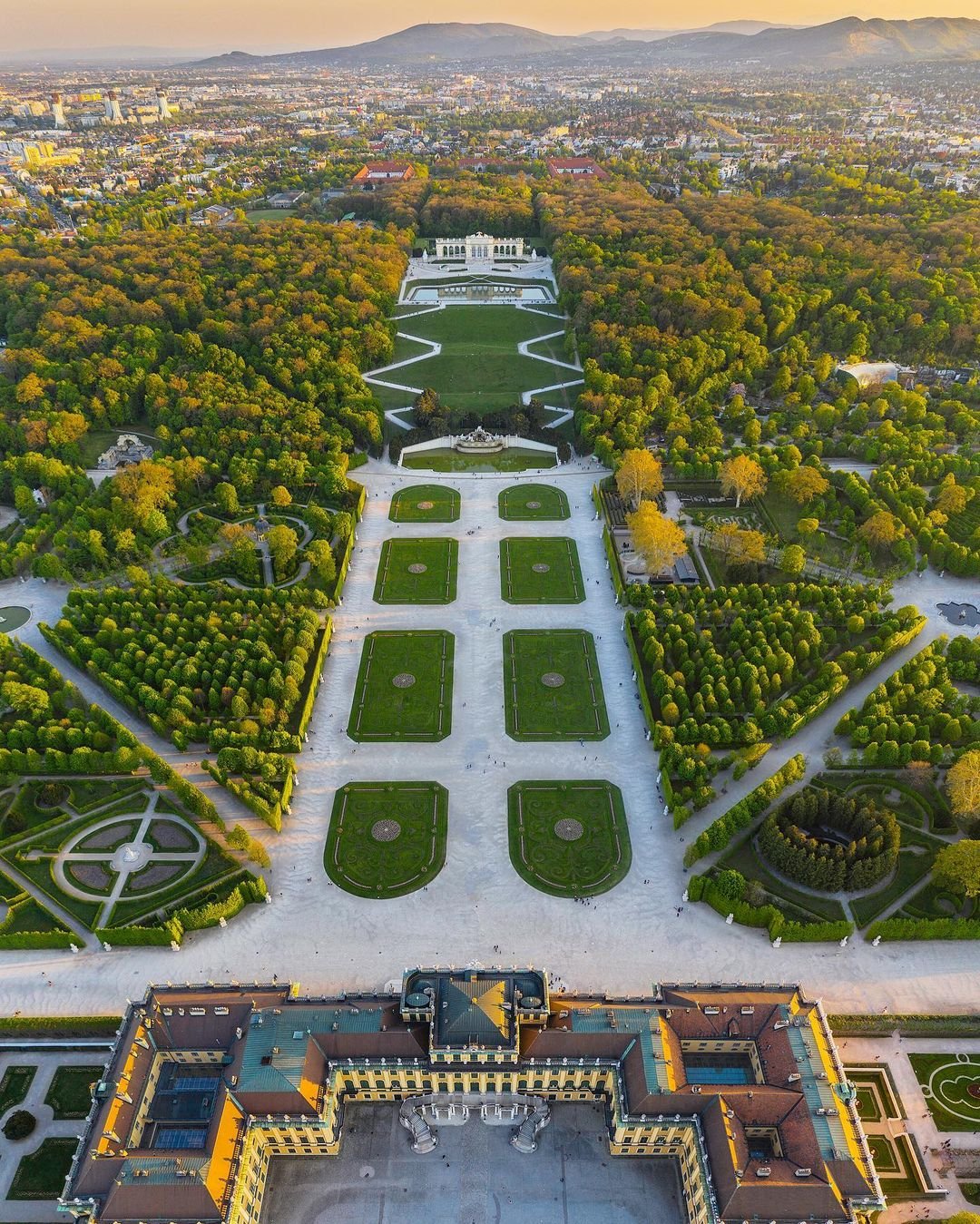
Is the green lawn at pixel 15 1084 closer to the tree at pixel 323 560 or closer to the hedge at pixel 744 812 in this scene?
the hedge at pixel 744 812

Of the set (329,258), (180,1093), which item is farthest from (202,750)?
(329,258)

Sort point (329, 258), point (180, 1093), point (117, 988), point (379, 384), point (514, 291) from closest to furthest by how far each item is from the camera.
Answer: point (180, 1093), point (117, 988), point (379, 384), point (329, 258), point (514, 291)

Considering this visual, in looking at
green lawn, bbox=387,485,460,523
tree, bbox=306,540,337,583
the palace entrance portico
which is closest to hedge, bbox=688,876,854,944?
tree, bbox=306,540,337,583

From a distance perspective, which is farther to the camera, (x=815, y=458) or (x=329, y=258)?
(x=329, y=258)

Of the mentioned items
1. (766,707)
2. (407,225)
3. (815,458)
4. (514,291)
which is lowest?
(766,707)

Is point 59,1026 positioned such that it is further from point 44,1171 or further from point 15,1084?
point 44,1171

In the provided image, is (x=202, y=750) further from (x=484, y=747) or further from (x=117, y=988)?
(x=484, y=747)

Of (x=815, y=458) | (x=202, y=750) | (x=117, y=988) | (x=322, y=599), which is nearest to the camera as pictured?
(x=117, y=988)

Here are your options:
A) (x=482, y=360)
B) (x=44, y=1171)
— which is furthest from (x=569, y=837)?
→ (x=482, y=360)

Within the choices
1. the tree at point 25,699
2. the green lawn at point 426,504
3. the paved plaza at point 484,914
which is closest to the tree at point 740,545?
the paved plaza at point 484,914

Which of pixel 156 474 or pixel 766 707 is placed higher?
pixel 156 474
